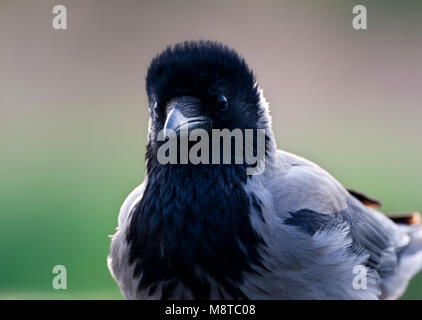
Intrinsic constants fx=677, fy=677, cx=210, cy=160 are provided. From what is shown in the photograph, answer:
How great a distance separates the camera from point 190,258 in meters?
3.57

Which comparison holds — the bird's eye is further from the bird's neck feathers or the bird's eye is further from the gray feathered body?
the gray feathered body

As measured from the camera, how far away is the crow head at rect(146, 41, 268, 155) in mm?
3533

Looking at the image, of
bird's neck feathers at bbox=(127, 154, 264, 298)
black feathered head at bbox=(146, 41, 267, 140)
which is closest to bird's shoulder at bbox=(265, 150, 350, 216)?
bird's neck feathers at bbox=(127, 154, 264, 298)

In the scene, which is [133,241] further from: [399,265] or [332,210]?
[399,265]

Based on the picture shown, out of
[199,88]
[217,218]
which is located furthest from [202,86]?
[217,218]

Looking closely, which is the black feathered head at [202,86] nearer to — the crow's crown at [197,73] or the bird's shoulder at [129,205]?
the crow's crown at [197,73]

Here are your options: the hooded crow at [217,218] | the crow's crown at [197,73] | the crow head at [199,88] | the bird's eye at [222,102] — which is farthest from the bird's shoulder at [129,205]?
the bird's eye at [222,102]

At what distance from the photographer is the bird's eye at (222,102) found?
3.61 metres

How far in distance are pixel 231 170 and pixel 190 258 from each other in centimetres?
52

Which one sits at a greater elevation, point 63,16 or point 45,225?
point 63,16

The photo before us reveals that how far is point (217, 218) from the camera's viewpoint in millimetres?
3600

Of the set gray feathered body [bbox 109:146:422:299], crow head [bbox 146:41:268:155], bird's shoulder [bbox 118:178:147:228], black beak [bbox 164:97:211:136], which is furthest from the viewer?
bird's shoulder [bbox 118:178:147:228]

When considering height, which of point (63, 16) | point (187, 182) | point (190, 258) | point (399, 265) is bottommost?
point (399, 265)
